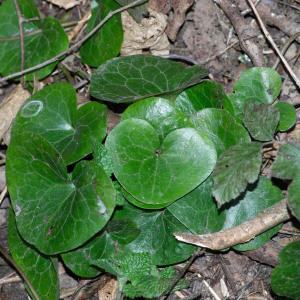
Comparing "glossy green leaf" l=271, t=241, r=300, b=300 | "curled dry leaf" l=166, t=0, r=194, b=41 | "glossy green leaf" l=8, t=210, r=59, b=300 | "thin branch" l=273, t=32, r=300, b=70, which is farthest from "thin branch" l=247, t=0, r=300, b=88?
"glossy green leaf" l=8, t=210, r=59, b=300

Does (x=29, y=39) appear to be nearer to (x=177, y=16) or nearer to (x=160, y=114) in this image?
(x=177, y=16)

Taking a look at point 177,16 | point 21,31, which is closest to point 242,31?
point 177,16

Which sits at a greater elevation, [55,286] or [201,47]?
[201,47]

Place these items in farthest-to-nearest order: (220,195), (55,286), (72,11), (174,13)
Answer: (72,11), (174,13), (55,286), (220,195)

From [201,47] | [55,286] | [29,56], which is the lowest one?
[55,286]

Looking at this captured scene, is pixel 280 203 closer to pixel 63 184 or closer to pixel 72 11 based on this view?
pixel 63 184

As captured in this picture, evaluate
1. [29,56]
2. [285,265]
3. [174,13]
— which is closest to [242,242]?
[285,265]

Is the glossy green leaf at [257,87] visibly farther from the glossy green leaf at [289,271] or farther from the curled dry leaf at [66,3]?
the curled dry leaf at [66,3]
